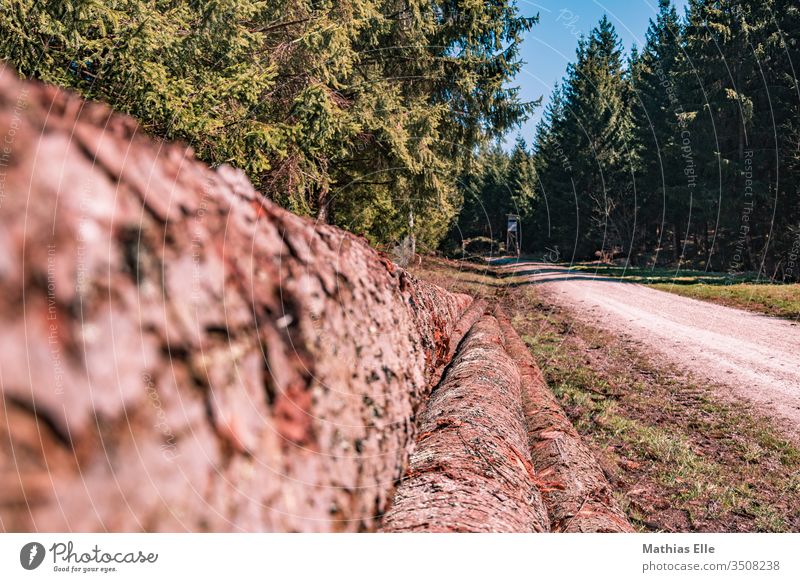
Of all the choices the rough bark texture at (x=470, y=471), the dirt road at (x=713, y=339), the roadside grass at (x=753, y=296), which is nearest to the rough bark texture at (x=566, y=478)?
the rough bark texture at (x=470, y=471)

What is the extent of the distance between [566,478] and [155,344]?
3484mm

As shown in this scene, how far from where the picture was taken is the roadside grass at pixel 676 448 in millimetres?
3857

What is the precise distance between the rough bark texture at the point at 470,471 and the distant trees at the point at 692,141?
69.6 feet

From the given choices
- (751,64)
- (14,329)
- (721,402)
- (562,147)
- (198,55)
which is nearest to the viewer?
(14,329)

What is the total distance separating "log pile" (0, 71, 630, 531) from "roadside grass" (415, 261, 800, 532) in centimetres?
339

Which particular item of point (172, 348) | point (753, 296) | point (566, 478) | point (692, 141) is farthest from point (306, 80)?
point (692, 141)

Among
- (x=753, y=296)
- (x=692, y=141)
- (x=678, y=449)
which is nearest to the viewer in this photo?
(x=678, y=449)

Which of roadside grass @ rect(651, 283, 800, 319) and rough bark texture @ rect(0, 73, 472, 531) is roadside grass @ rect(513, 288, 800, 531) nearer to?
rough bark texture @ rect(0, 73, 472, 531)

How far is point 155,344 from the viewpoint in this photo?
0.97 m

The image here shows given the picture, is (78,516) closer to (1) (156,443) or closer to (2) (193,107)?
(1) (156,443)

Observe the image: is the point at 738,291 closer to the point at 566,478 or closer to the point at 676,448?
the point at 676,448
